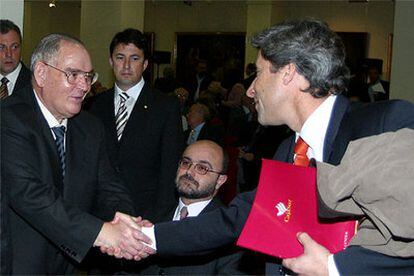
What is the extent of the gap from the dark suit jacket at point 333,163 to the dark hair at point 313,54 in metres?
0.08

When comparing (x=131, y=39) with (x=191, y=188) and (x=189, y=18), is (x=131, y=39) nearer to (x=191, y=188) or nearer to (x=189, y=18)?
(x=191, y=188)

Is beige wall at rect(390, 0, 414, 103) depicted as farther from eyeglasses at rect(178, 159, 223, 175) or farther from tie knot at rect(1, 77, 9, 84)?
tie knot at rect(1, 77, 9, 84)

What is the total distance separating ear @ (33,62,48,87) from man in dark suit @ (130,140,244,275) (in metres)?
0.98

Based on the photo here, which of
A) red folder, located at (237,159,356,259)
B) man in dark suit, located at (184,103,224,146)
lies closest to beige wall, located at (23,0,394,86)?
man in dark suit, located at (184,103,224,146)

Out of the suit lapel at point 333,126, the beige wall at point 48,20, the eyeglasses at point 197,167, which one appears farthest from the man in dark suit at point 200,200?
the beige wall at point 48,20

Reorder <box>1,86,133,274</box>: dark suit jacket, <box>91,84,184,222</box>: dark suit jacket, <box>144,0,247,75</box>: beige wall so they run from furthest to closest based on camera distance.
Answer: <box>144,0,247,75</box>: beige wall → <box>91,84,184,222</box>: dark suit jacket → <box>1,86,133,274</box>: dark suit jacket

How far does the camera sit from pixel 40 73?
2658 millimetres

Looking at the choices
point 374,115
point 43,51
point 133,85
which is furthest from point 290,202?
point 133,85

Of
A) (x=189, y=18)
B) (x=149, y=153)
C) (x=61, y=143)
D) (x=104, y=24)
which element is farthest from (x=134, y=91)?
(x=189, y=18)

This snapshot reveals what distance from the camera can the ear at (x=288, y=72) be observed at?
7.41 feet

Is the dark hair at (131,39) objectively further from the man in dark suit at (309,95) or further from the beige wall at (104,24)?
the beige wall at (104,24)

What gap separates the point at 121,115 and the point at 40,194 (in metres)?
1.52

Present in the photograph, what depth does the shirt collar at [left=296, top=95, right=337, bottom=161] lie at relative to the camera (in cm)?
221

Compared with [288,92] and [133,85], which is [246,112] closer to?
[133,85]
